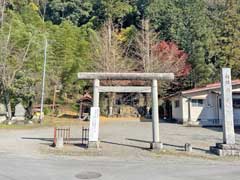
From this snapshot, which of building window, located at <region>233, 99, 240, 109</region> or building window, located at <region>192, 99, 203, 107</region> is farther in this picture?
building window, located at <region>192, 99, 203, 107</region>

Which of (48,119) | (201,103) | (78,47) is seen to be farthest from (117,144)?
(78,47)

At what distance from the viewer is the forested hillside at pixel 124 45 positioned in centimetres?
2758

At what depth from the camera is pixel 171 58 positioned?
102 ft

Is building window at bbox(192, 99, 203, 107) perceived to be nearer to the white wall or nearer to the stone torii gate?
the white wall

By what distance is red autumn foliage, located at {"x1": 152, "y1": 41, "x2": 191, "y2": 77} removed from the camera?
30.6 metres

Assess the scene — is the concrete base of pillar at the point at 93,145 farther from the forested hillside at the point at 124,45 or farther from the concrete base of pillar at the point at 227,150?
the forested hillside at the point at 124,45

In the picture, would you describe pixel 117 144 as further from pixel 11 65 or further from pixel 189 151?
pixel 11 65

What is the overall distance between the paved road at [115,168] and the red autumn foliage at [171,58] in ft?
66.5

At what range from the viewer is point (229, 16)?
1335 inches

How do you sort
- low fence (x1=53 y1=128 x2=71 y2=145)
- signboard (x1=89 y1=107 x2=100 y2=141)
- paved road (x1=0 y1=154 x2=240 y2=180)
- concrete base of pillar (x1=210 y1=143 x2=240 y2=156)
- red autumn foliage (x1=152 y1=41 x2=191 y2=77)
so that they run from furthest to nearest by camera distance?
red autumn foliage (x1=152 y1=41 x2=191 y2=77), low fence (x1=53 y1=128 x2=71 y2=145), signboard (x1=89 y1=107 x2=100 y2=141), concrete base of pillar (x1=210 y1=143 x2=240 y2=156), paved road (x1=0 y1=154 x2=240 y2=180)

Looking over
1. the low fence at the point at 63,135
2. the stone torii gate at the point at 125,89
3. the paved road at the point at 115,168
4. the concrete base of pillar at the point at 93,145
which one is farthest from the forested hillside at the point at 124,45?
the paved road at the point at 115,168

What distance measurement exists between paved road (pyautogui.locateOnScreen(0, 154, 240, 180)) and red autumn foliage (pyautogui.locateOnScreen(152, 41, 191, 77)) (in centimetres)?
2028

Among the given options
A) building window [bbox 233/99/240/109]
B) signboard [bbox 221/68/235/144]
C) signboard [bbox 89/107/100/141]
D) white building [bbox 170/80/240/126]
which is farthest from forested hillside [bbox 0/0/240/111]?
signboard [bbox 221/68/235/144]

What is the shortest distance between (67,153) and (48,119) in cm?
1625
